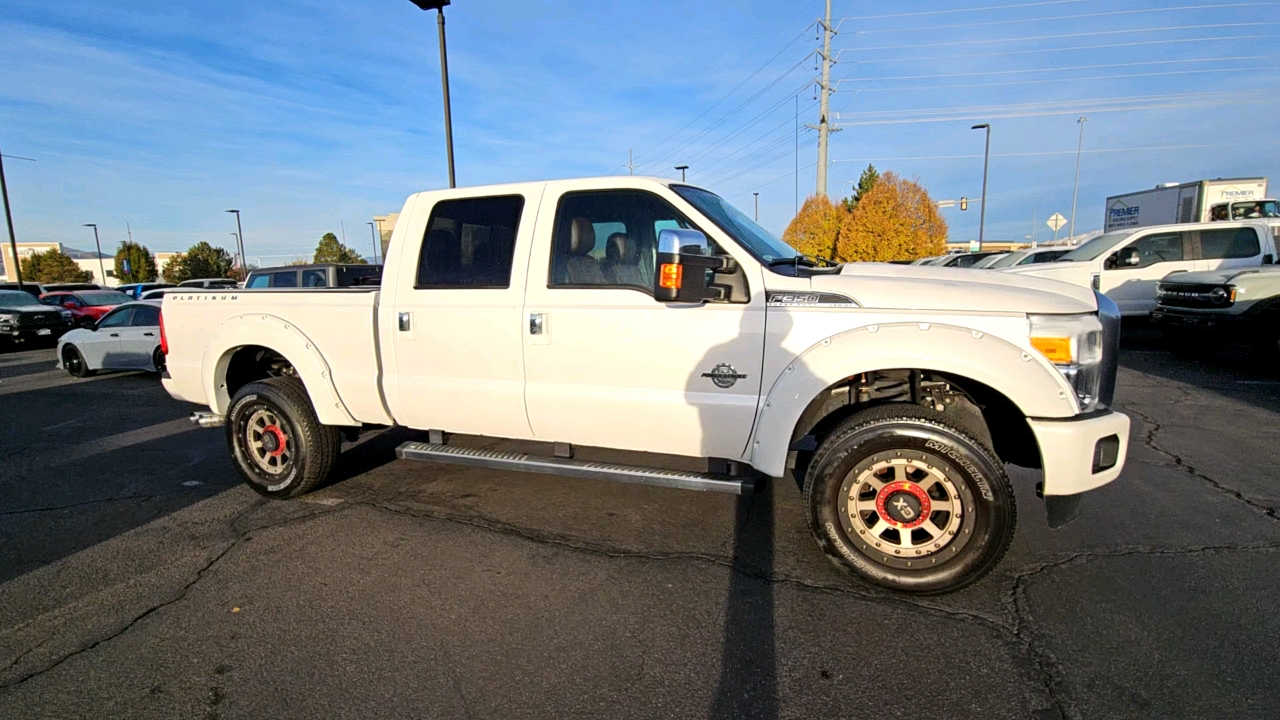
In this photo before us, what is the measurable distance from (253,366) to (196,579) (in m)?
2.29

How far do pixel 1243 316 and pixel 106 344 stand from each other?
17.6 m

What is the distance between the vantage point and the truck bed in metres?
4.30

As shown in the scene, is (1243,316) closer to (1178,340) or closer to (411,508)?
(1178,340)

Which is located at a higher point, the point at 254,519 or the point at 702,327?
the point at 702,327

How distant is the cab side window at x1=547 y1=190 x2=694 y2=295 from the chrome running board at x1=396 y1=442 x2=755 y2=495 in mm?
1021

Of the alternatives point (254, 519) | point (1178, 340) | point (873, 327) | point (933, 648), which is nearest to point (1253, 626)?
point (933, 648)

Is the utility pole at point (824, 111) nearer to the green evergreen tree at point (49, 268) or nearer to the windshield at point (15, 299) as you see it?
the windshield at point (15, 299)

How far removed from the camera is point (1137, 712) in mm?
2334

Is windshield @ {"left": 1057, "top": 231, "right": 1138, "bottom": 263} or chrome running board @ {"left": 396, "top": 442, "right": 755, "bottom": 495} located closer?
chrome running board @ {"left": 396, "top": 442, "right": 755, "bottom": 495}

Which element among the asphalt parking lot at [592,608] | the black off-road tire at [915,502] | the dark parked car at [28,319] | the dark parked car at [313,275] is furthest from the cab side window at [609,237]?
the dark parked car at [28,319]

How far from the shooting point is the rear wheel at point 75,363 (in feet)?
37.6

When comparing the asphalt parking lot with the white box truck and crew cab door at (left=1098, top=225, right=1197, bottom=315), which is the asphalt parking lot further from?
the white box truck

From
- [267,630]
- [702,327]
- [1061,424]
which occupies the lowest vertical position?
[267,630]

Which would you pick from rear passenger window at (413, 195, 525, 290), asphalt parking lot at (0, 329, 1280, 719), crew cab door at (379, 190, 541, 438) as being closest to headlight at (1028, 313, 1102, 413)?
asphalt parking lot at (0, 329, 1280, 719)
